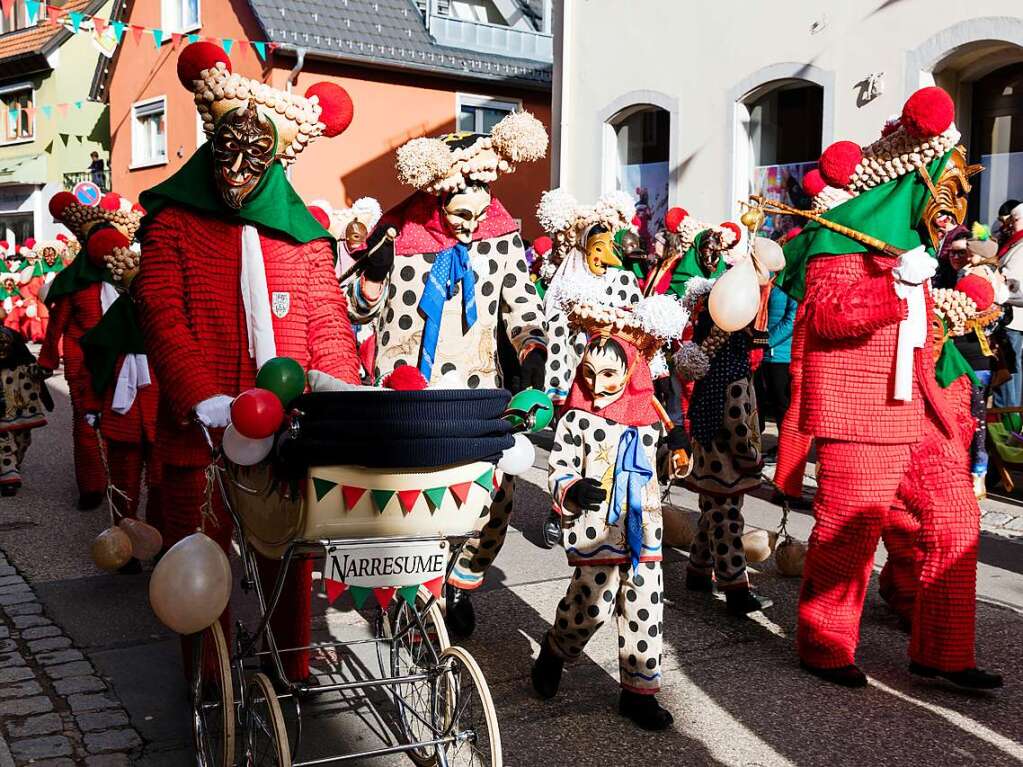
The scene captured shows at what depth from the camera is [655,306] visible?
165 inches

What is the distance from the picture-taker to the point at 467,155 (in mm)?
4840

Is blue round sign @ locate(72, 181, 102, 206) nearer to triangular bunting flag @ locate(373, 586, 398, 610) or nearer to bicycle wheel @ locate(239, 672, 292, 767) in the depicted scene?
bicycle wheel @ locate(239, 672, 292, 767)

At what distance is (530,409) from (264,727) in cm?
113

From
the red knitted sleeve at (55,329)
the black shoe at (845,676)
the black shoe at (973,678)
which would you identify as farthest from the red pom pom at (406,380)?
the red knitted sleeve at (55,329)

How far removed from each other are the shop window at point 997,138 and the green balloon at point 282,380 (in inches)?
371

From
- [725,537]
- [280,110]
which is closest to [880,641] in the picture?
[725,537]

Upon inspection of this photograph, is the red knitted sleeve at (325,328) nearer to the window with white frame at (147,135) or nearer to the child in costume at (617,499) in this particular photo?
the child in costume at (617,499)

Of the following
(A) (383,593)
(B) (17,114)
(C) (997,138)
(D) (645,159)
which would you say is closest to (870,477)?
(A) (383,593)

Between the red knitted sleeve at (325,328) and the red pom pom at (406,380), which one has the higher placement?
the red knitted sleeve at (325,328)

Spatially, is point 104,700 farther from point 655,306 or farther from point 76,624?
point 655,306

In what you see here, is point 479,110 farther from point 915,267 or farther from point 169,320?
point 169,320

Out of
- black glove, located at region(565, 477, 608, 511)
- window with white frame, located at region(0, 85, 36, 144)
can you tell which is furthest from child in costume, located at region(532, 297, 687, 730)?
window with white frame, located at region(0, 85, 36, 144)

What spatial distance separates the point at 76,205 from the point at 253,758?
16.5ft

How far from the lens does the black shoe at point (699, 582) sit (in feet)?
19.1
